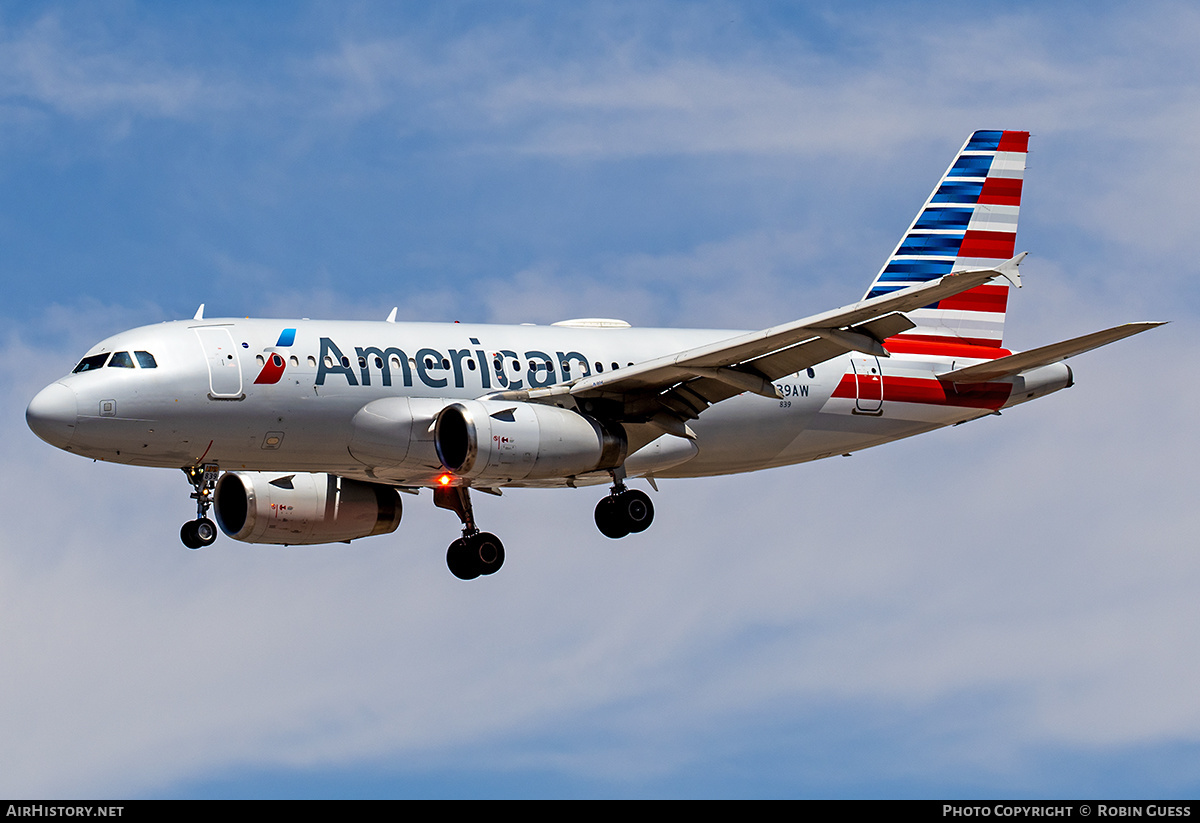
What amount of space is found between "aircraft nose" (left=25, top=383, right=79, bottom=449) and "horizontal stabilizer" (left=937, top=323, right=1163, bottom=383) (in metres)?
19.7

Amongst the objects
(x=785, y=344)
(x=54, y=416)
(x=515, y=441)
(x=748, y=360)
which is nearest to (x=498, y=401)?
(x=515, y=441)

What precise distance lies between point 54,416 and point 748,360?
45.4ft

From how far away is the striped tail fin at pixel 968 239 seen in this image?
45906 millimetres

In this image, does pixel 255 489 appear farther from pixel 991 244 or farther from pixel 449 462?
pixel 991 244

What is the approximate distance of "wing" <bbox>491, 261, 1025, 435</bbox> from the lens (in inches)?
1371

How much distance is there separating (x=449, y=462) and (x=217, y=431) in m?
4.64

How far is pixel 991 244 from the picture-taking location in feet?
154

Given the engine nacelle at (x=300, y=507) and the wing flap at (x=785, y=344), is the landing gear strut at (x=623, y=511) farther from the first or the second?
the engine nacelle at (x=300, y=507)

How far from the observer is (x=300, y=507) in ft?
143

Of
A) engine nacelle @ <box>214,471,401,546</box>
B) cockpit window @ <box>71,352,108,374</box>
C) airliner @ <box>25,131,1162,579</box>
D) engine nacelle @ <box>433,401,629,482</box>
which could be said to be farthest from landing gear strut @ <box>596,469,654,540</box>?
cockpit window @ <box>71,352,108,374</box>

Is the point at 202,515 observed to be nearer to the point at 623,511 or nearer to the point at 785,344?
the point at 623,511

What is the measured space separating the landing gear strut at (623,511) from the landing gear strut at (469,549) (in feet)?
13.9

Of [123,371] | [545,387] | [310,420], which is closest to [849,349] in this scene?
[545,387]

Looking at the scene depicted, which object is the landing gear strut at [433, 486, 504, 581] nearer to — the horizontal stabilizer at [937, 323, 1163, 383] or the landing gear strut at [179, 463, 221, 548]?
the landing gear strut at [179, 463, 221, 548]
